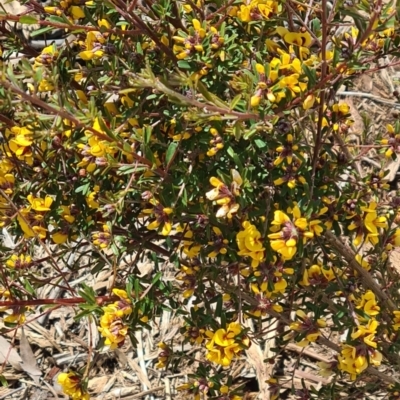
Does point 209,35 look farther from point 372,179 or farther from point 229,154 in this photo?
point 372,179

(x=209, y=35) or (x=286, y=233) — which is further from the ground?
(x=209, y=35)

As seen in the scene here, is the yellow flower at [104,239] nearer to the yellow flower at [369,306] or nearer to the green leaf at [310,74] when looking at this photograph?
the green leaf at [310,74]

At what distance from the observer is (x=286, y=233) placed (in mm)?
1580

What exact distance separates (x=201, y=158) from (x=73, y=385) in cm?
79

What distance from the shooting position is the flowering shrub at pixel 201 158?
1.60 metres

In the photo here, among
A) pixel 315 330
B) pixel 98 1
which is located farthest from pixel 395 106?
pixel 98 1

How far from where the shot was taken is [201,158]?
1.83 metres

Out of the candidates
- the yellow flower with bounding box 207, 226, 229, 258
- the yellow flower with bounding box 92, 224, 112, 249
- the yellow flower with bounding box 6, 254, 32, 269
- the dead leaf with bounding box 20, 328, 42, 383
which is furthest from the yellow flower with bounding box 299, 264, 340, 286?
the dead leaf with bounding box 20, 328, 42, 383

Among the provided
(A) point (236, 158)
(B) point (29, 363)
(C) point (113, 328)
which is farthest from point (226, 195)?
(B) point (29, 363)

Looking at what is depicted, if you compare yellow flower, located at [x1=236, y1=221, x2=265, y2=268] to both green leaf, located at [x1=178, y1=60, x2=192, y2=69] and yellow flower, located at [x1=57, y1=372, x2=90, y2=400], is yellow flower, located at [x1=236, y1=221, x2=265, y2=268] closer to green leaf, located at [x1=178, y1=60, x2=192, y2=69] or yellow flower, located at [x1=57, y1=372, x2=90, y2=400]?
green leaf, located at [x1=178, y1=60, x2=192, y2=69]

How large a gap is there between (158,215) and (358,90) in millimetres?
2797

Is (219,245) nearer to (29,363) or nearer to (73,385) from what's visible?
(73,385)

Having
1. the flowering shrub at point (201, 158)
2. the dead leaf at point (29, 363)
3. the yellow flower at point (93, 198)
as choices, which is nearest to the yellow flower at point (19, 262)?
the flowering shrub at point (201, 158)

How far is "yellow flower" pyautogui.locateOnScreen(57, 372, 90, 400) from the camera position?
6.34ft
